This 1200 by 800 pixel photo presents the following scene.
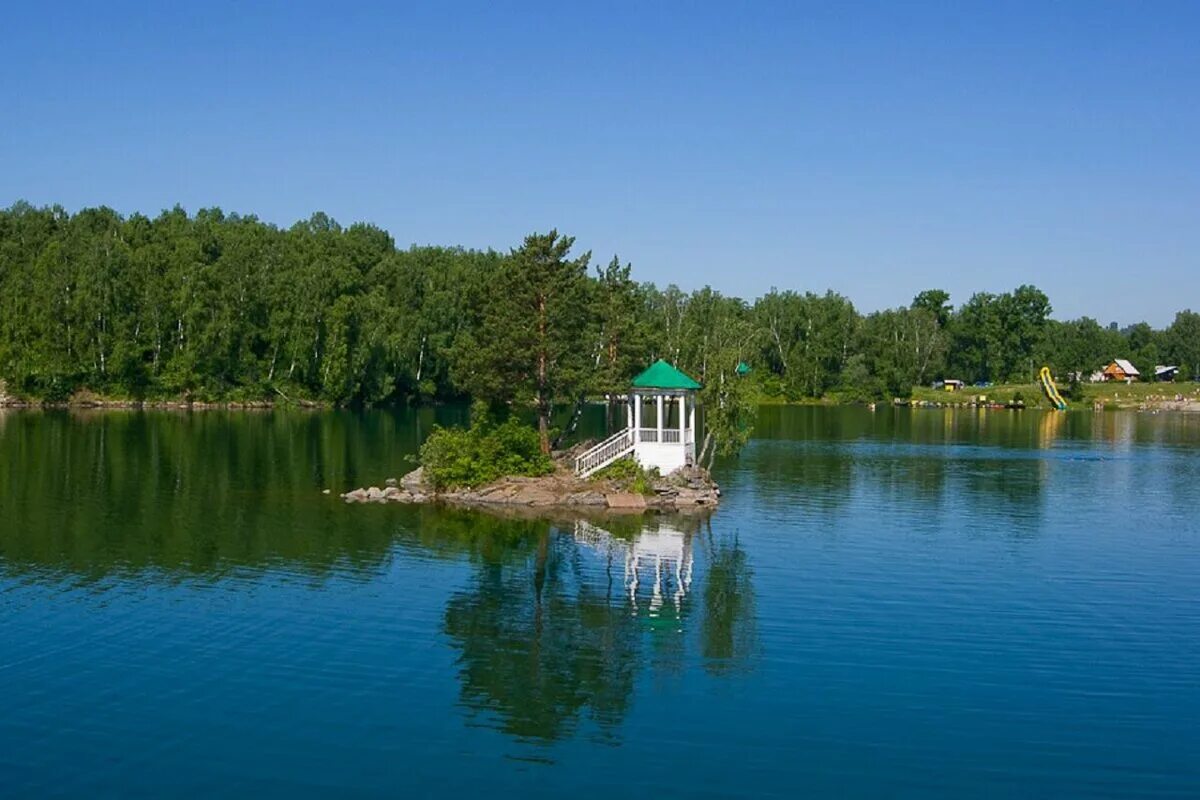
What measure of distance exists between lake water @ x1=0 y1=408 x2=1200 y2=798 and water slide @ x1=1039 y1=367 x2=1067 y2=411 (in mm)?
85981

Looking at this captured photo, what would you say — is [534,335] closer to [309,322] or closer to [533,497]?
[533,497]

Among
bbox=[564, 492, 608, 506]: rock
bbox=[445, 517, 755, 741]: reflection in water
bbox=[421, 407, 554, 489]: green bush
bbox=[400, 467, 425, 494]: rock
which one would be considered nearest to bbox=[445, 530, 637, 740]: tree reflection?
bbox=[445, 517, 755, 741]: reflection in water

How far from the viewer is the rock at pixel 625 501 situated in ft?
133

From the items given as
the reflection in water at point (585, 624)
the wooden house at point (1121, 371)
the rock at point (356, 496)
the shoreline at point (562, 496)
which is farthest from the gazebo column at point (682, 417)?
the wooden house at point (1121, 371)

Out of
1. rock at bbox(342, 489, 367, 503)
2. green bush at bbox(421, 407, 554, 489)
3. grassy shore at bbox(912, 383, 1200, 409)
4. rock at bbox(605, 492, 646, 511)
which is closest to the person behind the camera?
rock at bbox(605, 492, 646, 511)

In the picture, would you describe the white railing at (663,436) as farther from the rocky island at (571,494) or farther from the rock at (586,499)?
the rock at (586,499)

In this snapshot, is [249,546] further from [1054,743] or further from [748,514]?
[1054,743]

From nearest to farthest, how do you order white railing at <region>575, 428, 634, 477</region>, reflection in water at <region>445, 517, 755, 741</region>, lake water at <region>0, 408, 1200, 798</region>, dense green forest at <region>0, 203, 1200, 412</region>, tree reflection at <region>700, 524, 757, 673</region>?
lake water at <region>0, 408, 1200, 798</region> < reflection in water at <region>445, 517, 755, 741</region> < tree reflection at <region>700, 524, 757, 673</region> < white railing at <region>575, 428, 634, 477</region> < dense green forest at <region>0, 203, 1200, 412</region>

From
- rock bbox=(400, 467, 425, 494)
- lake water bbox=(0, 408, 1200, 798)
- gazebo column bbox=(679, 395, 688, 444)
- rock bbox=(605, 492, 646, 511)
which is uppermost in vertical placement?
gazebo column bbox=(679, 395, 688, 444)

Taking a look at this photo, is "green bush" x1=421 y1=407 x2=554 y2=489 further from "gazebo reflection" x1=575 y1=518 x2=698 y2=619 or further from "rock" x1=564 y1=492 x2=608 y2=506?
"gazebo reflection" x1=575 y1=518 x2=698 y2=619

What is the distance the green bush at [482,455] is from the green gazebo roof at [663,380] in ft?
15.9

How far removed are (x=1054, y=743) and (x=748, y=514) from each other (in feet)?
74.0

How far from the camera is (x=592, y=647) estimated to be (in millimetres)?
23047

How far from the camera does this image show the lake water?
16969mm
